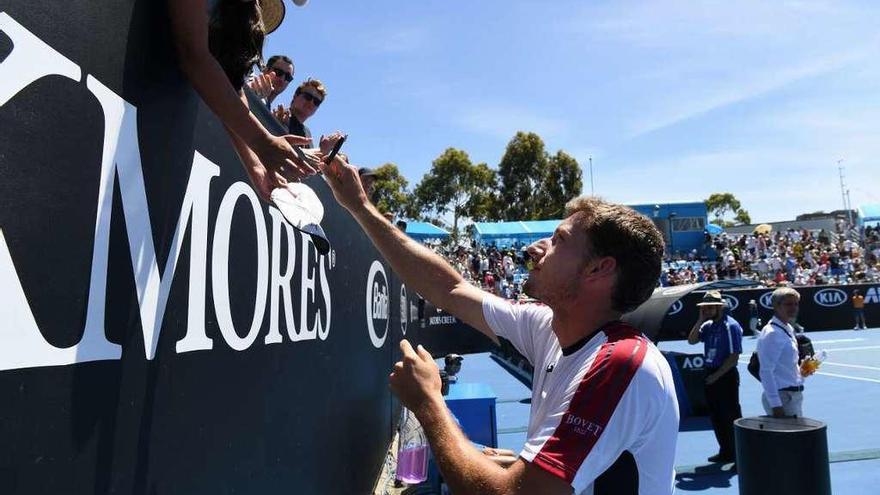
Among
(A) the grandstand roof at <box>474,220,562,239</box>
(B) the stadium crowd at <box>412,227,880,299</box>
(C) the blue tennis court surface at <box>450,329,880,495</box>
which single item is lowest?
(C) the blue tennis court surface at <box>450,329,880,495</box>

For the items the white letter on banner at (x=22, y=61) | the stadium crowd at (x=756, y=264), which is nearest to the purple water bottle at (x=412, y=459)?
the white letter on banner at (x=22, y=61)

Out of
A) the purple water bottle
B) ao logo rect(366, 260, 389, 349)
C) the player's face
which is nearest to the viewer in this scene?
the player's face

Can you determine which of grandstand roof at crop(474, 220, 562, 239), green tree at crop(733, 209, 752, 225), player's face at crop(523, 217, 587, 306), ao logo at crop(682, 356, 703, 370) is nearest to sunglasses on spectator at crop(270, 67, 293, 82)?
player's face at crop(523, 217, 587, 306)

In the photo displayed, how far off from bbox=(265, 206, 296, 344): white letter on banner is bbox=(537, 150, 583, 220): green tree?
47.7 metres

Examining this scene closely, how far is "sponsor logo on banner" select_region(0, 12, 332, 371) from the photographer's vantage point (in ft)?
3.44

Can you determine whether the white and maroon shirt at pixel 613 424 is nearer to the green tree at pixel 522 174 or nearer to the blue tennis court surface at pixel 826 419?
the blue tennis court surface at pixel 826 419

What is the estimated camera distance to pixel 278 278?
283cm

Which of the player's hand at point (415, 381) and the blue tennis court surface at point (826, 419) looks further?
the blue tennis court surface at point (826, 419)

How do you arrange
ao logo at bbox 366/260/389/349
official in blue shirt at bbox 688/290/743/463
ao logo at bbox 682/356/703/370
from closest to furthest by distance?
ao logo at bbox 366/260/389/349
official in blue shirt at bbox 688/290/743/463
ao logo at bbox 682/356/703/370

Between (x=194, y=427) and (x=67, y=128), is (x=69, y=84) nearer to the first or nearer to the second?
(x=67, y=128)

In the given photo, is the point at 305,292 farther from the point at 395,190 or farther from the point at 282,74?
the point at 395,190

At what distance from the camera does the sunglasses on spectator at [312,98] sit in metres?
4.64

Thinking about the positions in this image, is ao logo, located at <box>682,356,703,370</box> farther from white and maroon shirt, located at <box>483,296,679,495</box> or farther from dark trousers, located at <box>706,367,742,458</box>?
white and maroon shirt, located at <box>483,296,679,495</box>

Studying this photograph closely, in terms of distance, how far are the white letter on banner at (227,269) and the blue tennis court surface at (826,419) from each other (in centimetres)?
582
